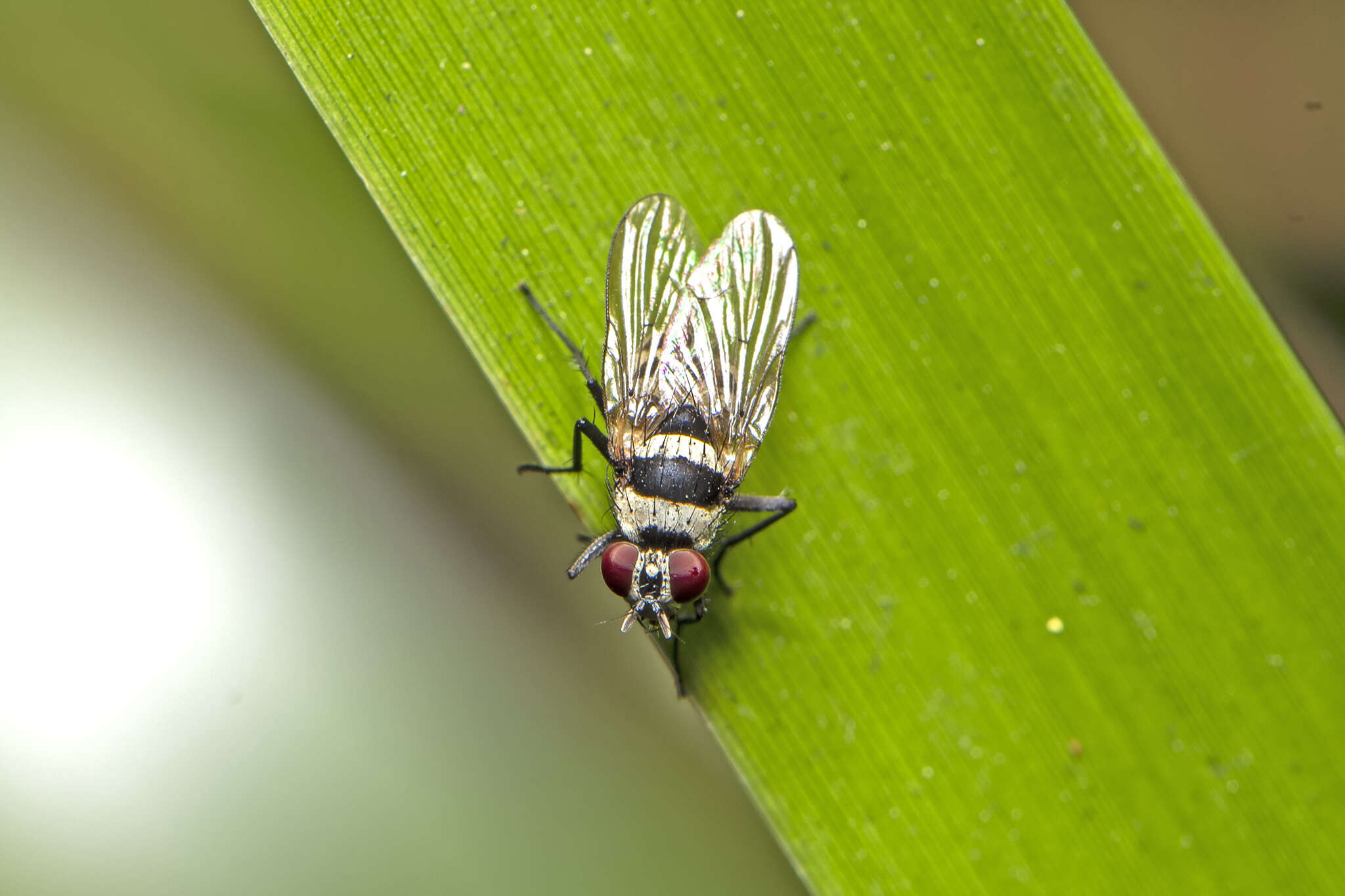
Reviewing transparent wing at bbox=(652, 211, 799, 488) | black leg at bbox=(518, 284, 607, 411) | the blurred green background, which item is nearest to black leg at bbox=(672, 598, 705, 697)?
transparent wing at bbox=(652, 211, 799, 488)

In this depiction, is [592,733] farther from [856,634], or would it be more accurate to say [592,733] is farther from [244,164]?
[244,164]

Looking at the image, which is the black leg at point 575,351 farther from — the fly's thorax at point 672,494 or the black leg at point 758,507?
the black leg at point 758,507

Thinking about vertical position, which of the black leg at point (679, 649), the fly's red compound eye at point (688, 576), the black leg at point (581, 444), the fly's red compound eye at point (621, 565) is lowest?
the black leg at point (679, 649)

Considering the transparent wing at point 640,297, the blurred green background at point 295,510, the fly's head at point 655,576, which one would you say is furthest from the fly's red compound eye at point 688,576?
the blurred green background at point 295,510

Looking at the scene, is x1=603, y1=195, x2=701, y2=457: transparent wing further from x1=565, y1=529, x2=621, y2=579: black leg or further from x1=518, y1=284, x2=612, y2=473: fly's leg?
x1=565, y1=529, x2=621, y2=579: black leg

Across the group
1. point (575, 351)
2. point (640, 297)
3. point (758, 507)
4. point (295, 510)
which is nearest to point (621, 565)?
point (758, 507)

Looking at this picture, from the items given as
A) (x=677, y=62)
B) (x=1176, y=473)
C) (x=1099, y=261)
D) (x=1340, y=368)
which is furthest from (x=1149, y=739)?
(x=677, y=62)

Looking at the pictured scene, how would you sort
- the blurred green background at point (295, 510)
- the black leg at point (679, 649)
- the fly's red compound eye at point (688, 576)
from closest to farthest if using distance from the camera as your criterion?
the fly's red compound eye at point (688, 576) → the black leg at point (679, 649) → the blurred green background at point (295, 510)
